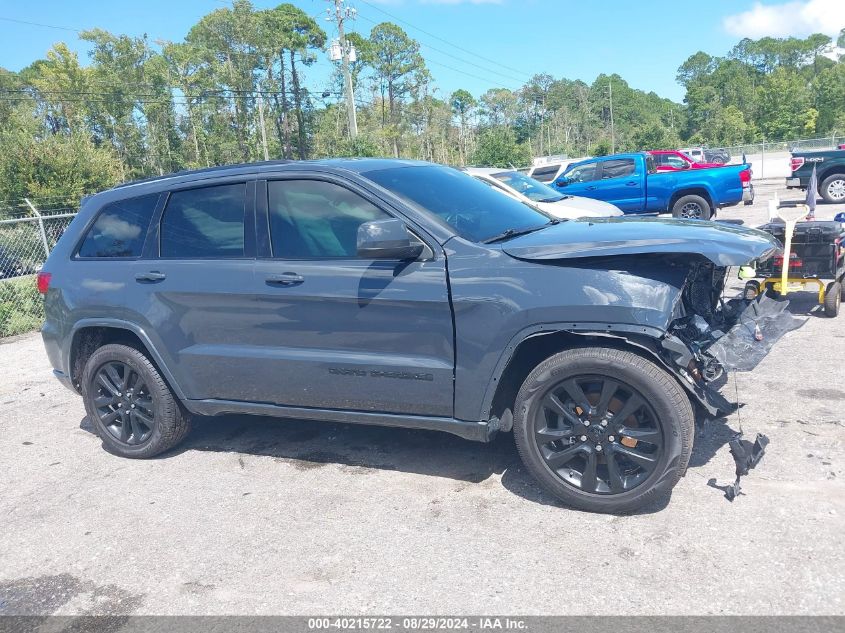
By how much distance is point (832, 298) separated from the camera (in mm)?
6906

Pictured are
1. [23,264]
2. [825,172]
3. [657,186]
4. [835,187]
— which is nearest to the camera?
[23,264]

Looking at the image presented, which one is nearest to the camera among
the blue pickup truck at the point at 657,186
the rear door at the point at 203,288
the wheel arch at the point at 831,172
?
the rear door at the point at 203,288

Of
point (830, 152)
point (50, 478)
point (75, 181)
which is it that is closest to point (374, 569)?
point (50, 478)

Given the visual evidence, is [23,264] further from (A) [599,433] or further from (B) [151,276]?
(A) [599,433]

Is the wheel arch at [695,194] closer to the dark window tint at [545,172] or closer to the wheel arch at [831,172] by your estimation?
the wheel arch at [831,172]

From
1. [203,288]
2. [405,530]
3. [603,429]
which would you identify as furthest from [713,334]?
[203,288]

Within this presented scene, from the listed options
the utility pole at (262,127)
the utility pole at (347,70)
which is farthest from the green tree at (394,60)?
the utility pole at (347,70)

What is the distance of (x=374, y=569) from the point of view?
3.23 meters

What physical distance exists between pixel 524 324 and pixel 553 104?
381 ft

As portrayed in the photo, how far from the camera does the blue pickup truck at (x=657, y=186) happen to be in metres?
14.3

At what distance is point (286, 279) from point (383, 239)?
0.82m

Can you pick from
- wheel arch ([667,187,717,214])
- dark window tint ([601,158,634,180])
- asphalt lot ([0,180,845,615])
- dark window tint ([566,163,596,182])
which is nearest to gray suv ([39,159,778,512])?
asphalt lot ([0,180,845,615])

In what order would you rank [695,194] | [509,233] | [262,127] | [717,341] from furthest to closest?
1. [262,127]
2. [695,194]
3. [509,233]
4. [717,341]

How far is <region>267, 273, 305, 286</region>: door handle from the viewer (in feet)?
13.1
